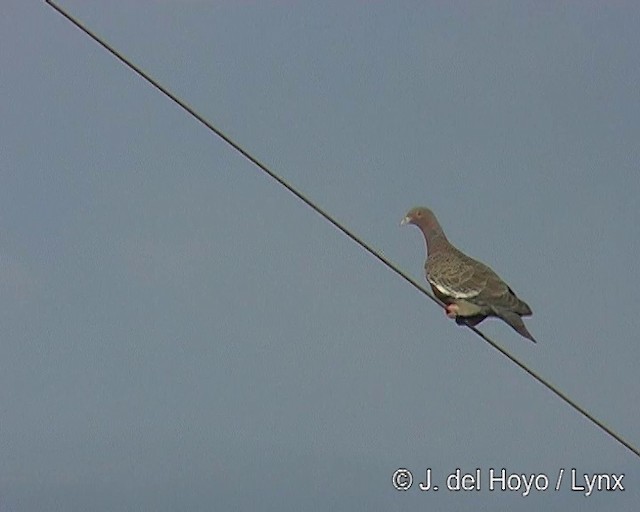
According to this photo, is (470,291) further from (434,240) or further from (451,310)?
(434,240)

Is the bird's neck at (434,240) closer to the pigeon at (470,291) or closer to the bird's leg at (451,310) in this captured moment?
the pigeon at (470,291)

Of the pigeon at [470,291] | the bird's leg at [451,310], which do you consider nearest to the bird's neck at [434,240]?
the pigeon at [470,291]

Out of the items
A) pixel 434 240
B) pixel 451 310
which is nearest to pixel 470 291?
pixel 451 310

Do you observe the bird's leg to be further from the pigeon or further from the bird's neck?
the bird's neck

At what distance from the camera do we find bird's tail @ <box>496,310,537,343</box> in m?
11.3

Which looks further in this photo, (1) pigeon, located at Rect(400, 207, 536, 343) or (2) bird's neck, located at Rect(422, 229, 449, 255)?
(2) bird's neck, located at Rect(422, 229, 449, 255)

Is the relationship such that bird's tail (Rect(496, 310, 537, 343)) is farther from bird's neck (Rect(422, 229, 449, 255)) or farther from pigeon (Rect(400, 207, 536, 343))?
bird's neck (Rect(422, 229, 449, 255))

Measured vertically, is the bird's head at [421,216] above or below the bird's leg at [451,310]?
above

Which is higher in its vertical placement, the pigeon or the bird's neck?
the bird's neck

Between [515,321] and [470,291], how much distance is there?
581 millimetres

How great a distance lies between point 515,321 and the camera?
37.3ft

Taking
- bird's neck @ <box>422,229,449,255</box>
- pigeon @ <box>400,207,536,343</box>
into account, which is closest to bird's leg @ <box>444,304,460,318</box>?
pigeon @ <box>400,207,536,343</box>

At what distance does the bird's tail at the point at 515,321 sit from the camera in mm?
11266

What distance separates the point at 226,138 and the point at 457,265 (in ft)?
13.5
